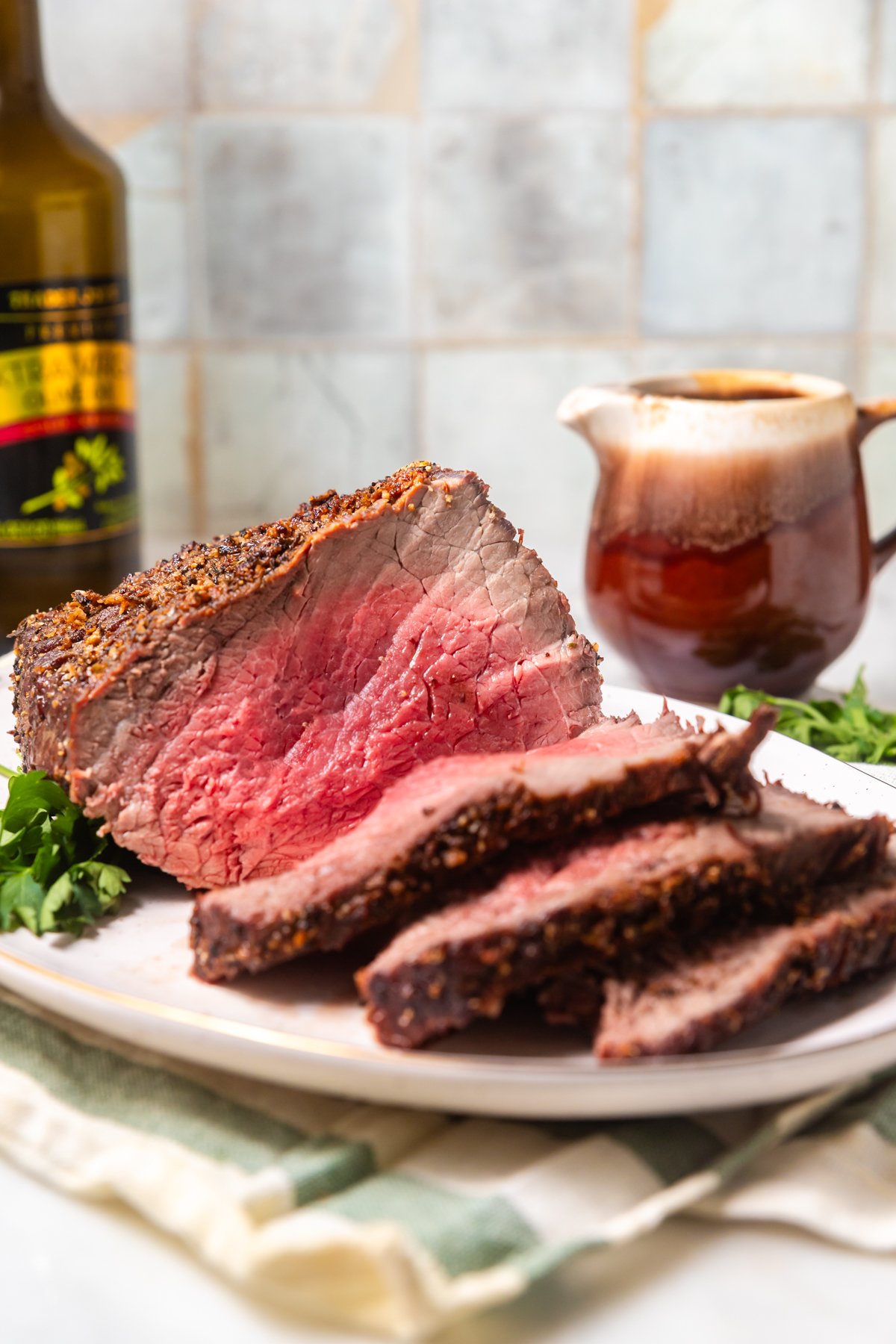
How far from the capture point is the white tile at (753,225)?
3137mm

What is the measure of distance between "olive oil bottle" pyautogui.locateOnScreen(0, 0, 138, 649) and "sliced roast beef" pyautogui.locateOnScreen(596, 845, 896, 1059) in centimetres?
171

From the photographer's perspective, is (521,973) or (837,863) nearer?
(521,973)

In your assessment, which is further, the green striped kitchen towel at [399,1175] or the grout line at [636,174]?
the grout line at [636,174]

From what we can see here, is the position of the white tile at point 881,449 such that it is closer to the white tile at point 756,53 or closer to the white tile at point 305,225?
the white tile at point 756,53

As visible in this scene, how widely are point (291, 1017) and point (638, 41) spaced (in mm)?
2574

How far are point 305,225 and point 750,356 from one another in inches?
42.5

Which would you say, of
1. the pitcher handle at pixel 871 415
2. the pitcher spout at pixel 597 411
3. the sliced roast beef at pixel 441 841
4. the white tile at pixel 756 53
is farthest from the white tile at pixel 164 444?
the sliced roast beef at pixel 441 841

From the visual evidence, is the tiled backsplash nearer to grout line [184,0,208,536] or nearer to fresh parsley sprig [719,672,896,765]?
grout line [184,0,208,536]

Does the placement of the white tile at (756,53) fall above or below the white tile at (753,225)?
above

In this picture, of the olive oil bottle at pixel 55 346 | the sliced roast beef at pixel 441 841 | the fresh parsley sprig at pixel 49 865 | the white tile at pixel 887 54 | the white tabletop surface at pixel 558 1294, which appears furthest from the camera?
the white tile at pixel 887 54

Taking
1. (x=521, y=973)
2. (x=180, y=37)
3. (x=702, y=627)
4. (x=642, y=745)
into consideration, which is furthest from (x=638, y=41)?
(x=521, y=973)

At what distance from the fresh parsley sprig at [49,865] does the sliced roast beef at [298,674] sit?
40 mm

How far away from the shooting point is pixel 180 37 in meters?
3.10

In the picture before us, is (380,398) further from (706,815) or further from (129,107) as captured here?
(706,815)
